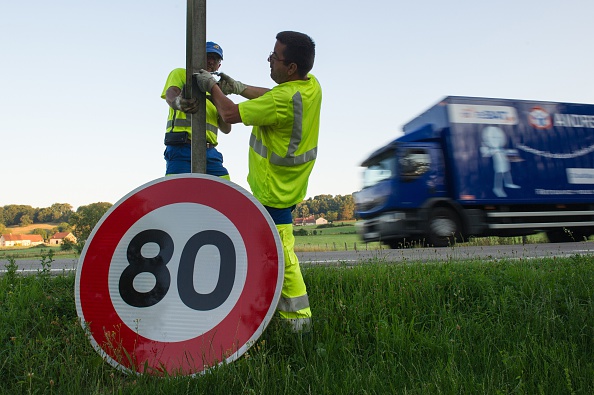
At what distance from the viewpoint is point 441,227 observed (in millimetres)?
11438

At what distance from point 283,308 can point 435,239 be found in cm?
946

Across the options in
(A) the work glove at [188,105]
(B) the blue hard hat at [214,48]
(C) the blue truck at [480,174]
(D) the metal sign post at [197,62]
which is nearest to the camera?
(D) the metal sign post at [197,62]

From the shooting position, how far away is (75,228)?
56094mm

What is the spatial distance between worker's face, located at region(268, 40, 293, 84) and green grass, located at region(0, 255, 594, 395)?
1505 mm

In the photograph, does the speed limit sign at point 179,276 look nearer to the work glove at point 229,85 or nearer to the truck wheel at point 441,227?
the work glove at point 229,85

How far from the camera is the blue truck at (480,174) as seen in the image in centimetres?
1127

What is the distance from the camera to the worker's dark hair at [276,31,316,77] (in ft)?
9.21

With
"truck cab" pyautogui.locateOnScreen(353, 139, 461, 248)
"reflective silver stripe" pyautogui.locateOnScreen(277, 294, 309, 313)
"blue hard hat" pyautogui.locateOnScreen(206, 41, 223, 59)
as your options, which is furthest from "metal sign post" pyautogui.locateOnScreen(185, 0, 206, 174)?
"truck cab" pyautogui.locateOnScreen(353, 139, 461, 248)

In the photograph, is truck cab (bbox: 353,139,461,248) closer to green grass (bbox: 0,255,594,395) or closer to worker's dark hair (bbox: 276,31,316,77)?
green grass (bbox: 0,255,594,395)

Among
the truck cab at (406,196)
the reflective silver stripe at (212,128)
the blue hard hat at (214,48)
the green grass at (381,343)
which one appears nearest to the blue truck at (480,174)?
the truck cab at (406,196)

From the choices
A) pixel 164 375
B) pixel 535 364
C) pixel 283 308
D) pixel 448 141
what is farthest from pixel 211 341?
pixel 448 141

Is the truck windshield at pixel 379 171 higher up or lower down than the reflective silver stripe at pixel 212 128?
higher up

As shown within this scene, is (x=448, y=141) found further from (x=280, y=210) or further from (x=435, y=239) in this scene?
(x=280, y=210)

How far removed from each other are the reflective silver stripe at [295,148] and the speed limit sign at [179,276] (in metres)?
0.50
